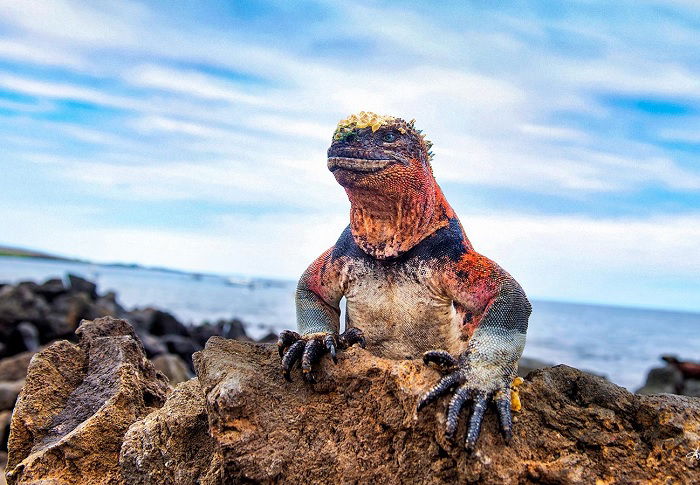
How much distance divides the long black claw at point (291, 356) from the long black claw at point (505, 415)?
1141mm

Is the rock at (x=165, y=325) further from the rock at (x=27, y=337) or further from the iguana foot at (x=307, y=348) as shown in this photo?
A: the iguana foot at (x=307, y=348)

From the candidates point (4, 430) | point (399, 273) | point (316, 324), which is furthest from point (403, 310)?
point (4, 430)

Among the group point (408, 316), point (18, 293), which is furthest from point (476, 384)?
point (18, 293)

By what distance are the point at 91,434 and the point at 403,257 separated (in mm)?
2190

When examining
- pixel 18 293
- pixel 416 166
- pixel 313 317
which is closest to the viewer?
pixel 416 166

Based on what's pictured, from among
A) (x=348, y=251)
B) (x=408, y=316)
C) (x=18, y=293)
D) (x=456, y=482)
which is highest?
(x=348, y=251)

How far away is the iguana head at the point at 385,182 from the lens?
4340 mm

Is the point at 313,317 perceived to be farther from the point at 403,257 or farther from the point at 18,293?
the point at 18,293

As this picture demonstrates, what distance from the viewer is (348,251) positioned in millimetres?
4883

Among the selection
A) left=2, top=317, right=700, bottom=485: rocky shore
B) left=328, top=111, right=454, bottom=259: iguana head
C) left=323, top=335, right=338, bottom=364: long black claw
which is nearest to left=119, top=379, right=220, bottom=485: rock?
left=2, top=317, right=700, bottom=485: rocky shore

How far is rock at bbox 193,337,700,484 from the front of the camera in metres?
3.50

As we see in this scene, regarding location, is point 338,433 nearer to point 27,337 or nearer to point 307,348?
point 307,348

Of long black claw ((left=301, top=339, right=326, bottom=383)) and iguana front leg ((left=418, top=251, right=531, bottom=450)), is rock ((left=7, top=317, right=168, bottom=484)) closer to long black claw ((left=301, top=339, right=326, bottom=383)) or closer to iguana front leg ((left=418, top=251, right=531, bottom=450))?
long black claw ((left=301, top=339, right=326, bottom=383))

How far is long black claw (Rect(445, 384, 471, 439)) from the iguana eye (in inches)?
63.2
